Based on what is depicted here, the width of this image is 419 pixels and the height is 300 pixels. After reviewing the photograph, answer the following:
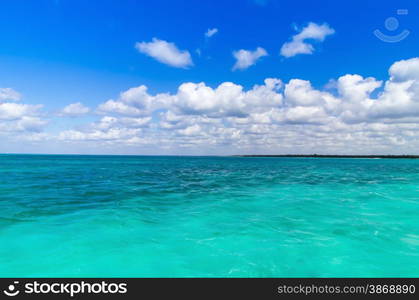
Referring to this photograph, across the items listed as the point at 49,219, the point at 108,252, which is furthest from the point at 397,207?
the point at 49,219

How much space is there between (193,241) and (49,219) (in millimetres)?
9338

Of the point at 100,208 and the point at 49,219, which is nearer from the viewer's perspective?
the point at 49,219

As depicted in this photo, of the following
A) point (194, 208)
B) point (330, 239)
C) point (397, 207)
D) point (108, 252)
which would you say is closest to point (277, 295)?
point (330, 239)

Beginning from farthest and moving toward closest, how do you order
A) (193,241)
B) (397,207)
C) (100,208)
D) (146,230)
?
(397,207) → (100,208) → (146,230) → (193,241)

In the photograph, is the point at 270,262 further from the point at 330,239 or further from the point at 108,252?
the point at 108,252

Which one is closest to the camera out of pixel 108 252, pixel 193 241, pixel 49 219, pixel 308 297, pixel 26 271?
pixel 308 297

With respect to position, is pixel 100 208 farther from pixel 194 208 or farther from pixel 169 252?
pixel 169 252

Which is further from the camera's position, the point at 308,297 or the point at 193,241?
the point at 193,241

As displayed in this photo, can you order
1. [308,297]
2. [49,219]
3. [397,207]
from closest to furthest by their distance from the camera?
[308,297], [49,219], [397,207]

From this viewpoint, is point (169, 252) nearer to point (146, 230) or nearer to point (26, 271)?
point (146, 230)

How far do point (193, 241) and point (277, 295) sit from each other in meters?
5.26

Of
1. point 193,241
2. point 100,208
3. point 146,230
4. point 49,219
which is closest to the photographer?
point 193,241

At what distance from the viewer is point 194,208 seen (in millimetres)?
18562

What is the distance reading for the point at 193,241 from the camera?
11.7m
